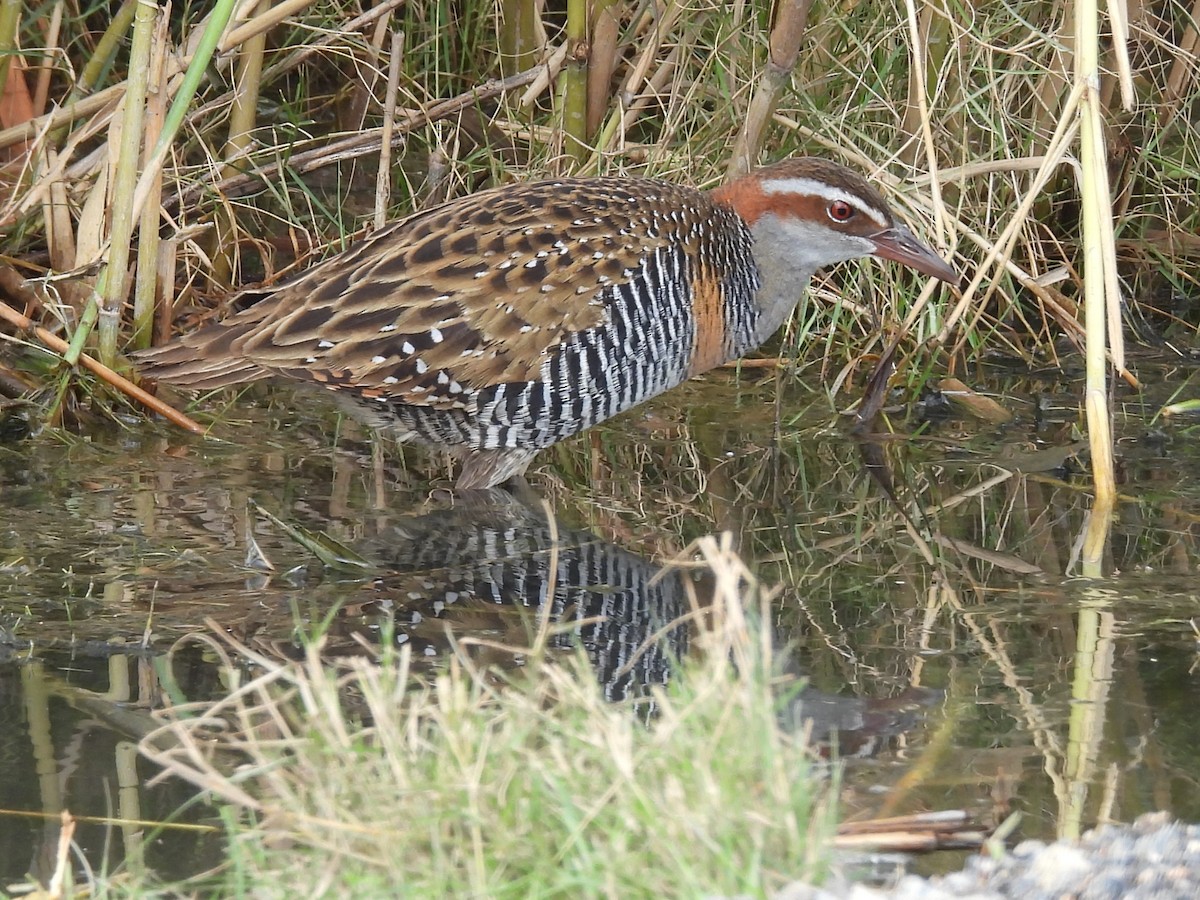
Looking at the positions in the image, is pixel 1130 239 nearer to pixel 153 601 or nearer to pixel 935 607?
pixel 935 607

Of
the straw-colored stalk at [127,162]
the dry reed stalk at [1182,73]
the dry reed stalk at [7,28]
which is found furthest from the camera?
the dry reed stalk at [1182,73]

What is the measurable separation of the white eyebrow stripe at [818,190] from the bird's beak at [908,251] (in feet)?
0.28

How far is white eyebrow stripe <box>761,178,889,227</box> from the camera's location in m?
5.03

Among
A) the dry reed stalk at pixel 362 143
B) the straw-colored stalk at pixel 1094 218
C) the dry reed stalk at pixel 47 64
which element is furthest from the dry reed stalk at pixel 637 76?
the dry reed stalk at pixel 47 64

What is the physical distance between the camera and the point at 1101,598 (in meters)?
4.00

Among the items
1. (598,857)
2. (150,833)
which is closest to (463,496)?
(150,833)

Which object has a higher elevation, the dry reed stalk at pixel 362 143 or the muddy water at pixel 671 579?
the dry reed stalk at pixel 362 143

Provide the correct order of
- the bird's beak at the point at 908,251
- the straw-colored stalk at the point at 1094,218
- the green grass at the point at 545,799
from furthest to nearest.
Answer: the bird's beak at the point at 908,251 → the straw-colored stalk at the point at 1094,218 → the green grass at the point at 545,799

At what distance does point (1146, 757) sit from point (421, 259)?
7.60ft

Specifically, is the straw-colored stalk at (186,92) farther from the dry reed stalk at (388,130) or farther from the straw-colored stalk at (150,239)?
the dry reed stalk at (388,130)

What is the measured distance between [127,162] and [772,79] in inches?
78.2

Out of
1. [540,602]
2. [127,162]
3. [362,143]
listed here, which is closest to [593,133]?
[362,143]

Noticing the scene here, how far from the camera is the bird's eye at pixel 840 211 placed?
5.04 metres

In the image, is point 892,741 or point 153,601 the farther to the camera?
point 153,601
